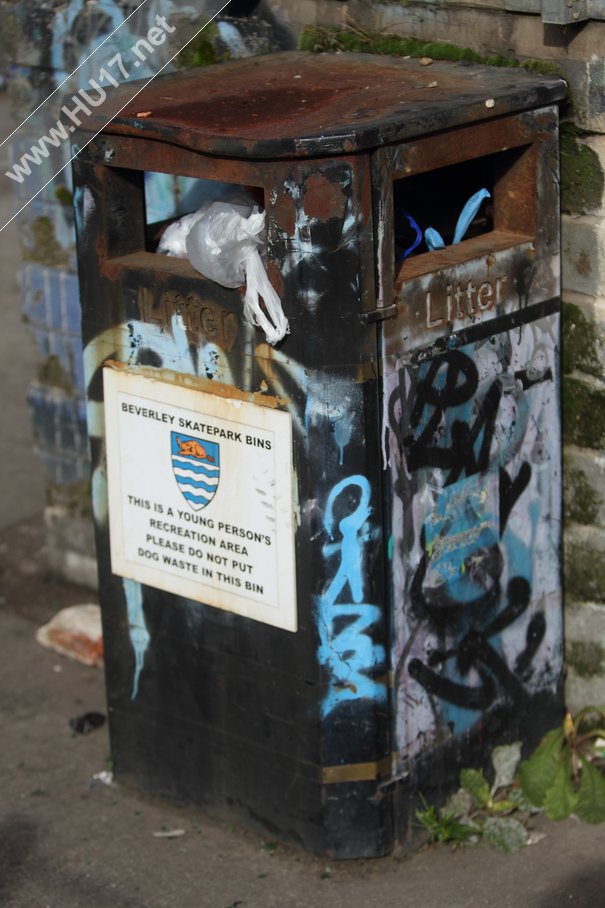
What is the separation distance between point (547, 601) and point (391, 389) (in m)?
1.05

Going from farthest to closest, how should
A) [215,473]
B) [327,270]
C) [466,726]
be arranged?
[466,726] → [215,473] → [327,270]

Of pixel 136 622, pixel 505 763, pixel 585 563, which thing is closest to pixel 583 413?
pixel 585 563

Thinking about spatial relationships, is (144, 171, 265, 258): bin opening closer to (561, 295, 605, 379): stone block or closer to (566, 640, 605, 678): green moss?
(561, 295, 605, 379): stone block

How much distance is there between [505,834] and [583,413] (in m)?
1.24

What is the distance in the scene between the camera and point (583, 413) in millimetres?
4609

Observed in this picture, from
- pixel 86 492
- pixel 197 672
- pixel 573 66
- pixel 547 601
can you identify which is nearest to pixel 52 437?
pixel 86 492

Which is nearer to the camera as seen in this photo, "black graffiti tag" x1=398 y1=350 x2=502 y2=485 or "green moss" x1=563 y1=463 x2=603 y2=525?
"black graffiti tag" x1=398 y1=350 x2=502 y2=485

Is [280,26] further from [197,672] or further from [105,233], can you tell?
[197,672]

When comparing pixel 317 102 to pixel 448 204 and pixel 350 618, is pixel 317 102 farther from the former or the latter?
pixel 350 618

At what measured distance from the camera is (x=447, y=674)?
Answer: 14.5ft

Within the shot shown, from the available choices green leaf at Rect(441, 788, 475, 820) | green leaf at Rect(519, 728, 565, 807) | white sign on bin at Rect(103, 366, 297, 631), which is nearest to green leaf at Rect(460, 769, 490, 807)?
green leaf at Rect(441, 788, 475, 820)

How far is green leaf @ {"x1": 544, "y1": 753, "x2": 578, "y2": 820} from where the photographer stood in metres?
4.56

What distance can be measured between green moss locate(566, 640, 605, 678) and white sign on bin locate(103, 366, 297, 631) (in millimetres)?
1093

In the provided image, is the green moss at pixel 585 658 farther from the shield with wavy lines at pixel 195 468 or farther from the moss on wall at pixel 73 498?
the moss on wall at pixel 73 498
